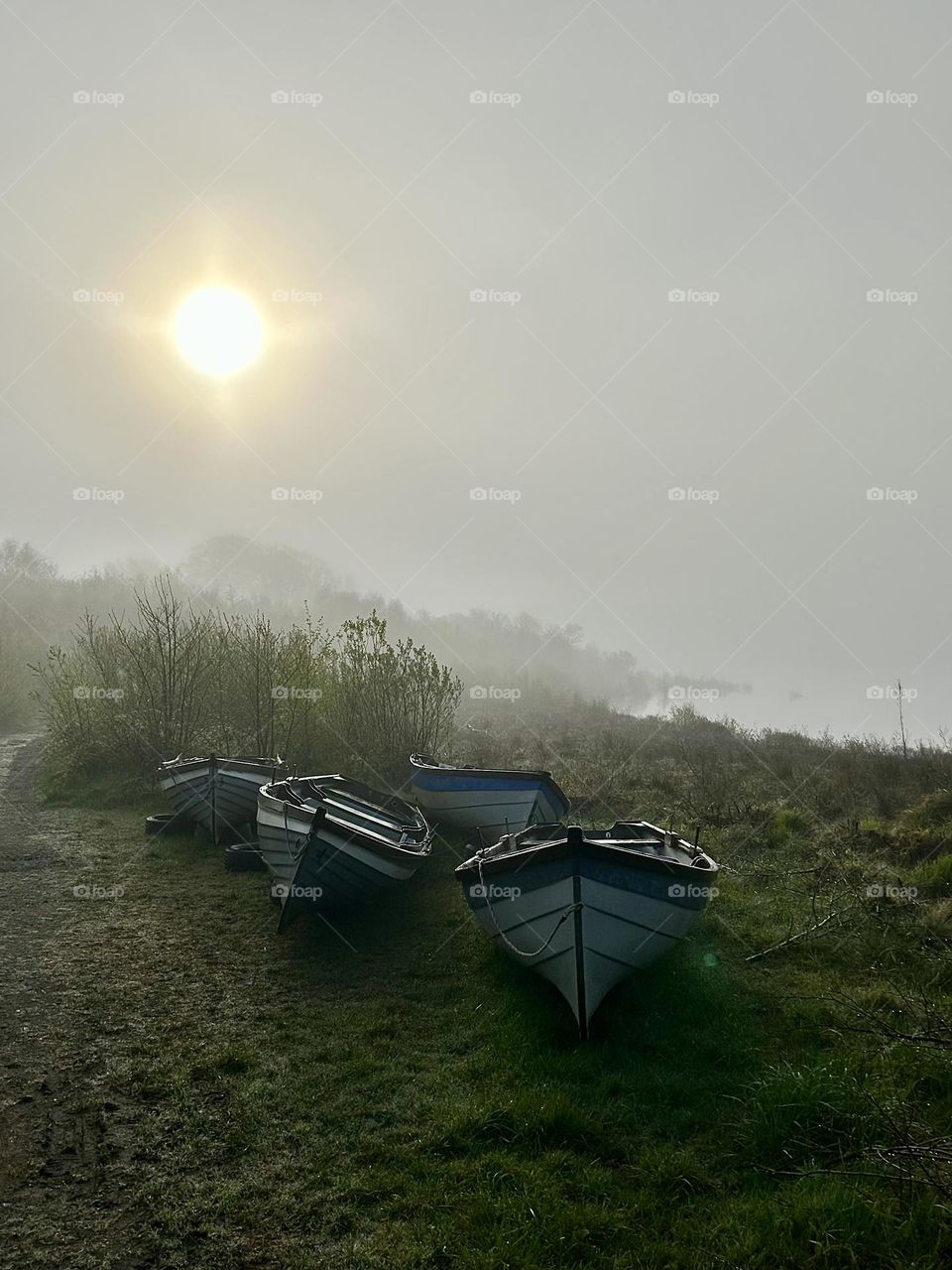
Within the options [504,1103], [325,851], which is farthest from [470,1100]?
[325,851]

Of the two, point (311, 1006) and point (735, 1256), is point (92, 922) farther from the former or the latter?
point (735, 1256)

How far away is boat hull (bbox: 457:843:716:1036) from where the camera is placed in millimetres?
6277

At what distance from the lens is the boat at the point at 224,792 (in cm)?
1288

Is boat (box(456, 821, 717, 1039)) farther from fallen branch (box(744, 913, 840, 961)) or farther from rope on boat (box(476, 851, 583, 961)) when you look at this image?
fallen branch (box(744, 913, 840, 961))

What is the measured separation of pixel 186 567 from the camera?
221 ft

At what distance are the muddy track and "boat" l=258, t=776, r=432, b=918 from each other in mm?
2118

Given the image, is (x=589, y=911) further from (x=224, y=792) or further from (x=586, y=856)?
(x=224, y=792)

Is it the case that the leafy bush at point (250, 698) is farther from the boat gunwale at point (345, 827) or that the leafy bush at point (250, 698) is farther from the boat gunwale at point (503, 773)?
the boat gunwale at point (345, 827)

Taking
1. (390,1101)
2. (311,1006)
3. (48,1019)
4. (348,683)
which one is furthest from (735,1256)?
(348,683)

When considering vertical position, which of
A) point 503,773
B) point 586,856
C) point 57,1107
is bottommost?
point 57,1107

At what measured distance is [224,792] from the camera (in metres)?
12.9

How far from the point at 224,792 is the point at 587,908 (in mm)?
8306

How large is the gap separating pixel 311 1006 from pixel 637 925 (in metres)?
3.05

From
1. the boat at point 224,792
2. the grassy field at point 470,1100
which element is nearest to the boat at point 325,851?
the grassy field at point 470,1100
